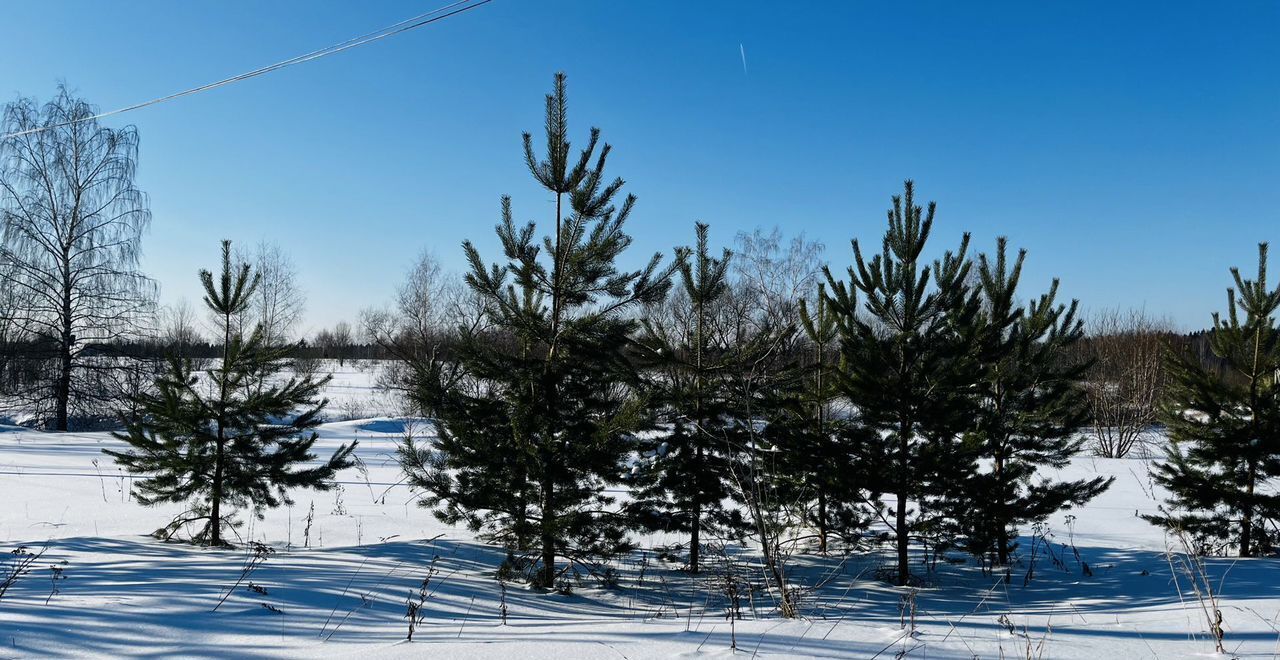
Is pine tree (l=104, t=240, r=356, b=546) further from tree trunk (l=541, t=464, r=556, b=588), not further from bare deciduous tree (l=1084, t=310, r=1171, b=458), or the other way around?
bare deciduous tree (l=1084, t=310, r=1171, b=458)

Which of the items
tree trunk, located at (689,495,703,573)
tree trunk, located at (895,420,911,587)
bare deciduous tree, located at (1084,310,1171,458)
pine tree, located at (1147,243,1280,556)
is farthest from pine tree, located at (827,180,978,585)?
bare deciduous tree, located at (1084,310,1171,458)

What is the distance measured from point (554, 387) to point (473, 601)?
212 cm

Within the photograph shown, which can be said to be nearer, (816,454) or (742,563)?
(816,454)

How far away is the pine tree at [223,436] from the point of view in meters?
7.74

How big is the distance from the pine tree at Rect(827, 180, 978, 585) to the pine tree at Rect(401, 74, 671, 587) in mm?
2648

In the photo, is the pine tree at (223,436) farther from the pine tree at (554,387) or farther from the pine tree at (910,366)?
the pine tree at (910,366)

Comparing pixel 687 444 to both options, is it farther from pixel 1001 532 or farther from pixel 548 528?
pixel 1001 532

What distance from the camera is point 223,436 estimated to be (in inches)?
321

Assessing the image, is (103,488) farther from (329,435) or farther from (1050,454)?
(1050,454)

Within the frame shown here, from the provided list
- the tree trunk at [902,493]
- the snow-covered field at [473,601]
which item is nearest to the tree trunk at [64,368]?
the snow-covered field at [473,601]

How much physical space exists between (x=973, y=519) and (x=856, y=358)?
236 cm

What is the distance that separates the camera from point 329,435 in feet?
70.0

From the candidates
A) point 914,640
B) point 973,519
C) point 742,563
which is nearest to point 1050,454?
point 973,519

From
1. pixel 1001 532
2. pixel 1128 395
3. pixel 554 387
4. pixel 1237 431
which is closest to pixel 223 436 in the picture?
pixel 554 387
